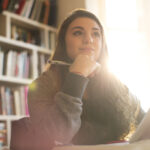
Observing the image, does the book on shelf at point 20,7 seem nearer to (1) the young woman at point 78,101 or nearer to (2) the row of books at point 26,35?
(2) the row of books at point 26,35

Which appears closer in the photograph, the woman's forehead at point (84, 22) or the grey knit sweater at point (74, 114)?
the grey knit sweater at point (74, 114)

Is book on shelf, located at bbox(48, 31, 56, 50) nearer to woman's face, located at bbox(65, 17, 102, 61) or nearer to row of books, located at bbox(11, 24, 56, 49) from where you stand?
row of books, located at bbox(11, 24, 56, 49)

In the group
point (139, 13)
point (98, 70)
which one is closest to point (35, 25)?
point (139, 13)

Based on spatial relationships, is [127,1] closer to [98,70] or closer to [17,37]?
[17,37]

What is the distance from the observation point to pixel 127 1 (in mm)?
2117

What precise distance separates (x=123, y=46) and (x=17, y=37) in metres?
1.03

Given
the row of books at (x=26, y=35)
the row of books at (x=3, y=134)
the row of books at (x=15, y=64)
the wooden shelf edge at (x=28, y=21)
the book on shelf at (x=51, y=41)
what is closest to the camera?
the row of books at (x=3, y=134)

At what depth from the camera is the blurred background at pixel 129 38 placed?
1882 mm

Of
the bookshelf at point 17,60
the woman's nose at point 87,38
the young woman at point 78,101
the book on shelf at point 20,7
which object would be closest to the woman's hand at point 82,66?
the young woman at point 78,101

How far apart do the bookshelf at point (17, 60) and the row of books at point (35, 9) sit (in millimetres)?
65

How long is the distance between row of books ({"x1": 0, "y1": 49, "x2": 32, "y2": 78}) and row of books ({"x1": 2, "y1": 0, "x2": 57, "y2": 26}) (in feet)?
1.35

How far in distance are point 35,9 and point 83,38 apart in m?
1.68

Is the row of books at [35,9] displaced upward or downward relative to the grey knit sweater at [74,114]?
upward

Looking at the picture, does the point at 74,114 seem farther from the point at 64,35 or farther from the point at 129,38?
the point at 129,38
